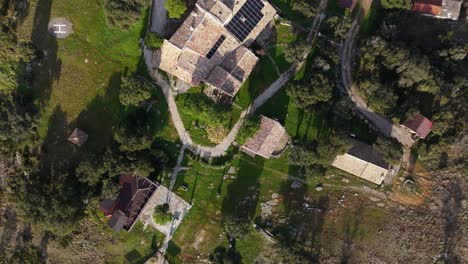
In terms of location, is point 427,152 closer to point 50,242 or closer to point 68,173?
point 68,173

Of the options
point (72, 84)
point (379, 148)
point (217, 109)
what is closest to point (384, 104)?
point (379, 148)

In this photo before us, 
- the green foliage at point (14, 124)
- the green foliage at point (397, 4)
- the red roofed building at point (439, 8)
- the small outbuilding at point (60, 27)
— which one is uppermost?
the red roofed building at point (439, 8)

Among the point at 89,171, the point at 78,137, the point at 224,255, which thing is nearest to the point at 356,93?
the point at 224,255

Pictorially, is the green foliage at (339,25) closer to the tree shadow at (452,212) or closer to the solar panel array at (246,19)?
the solar panel array at (246,19)

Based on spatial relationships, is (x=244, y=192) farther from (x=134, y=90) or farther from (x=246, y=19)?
(x=246, y=19)

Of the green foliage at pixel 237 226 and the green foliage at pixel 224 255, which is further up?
the green foliage at pixel 237 226

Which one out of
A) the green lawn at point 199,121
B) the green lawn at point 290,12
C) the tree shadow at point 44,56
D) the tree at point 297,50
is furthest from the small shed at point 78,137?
the green lawn at point 290,12
